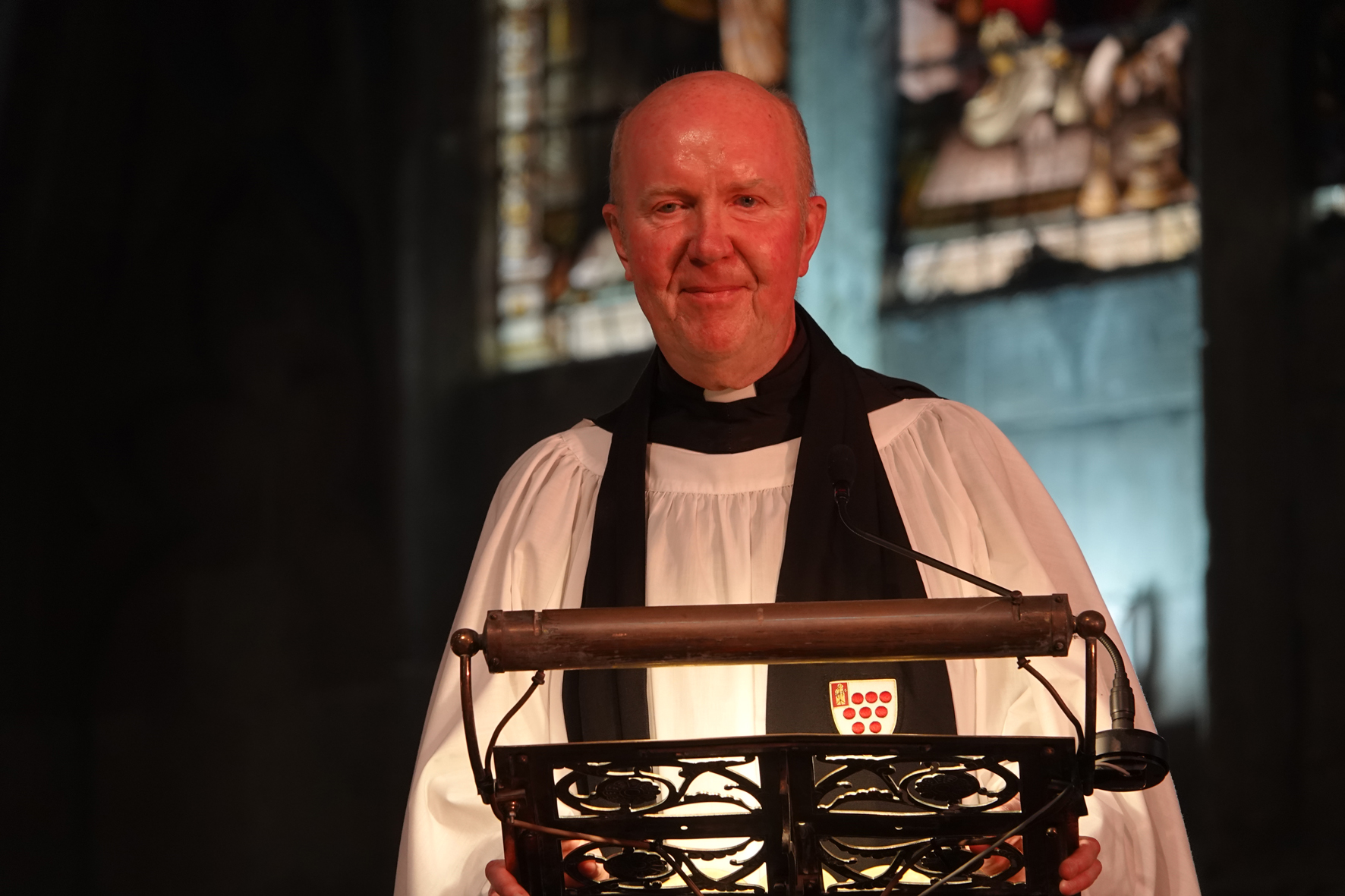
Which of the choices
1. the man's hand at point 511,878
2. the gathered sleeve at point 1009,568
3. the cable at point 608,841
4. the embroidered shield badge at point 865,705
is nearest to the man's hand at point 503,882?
the man's hand at point 511,878

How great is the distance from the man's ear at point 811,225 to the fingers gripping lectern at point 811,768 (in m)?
1.13

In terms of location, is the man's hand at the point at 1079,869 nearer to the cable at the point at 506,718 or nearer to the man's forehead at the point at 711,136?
the cable at the point at 506,718

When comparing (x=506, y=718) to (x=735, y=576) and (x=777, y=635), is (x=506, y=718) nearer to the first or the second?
(x=777, y=635)

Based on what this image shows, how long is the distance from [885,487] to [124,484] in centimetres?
507

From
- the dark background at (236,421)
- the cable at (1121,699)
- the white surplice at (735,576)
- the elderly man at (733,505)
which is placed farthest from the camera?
the dark background at (236,421)

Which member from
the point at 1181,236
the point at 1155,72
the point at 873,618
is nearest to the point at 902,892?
the point at 873,618

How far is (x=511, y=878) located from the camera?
69.2 inches

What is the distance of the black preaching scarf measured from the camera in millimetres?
2400

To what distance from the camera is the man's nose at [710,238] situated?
252 cm

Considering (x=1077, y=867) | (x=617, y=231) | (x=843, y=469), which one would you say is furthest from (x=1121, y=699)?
(x=617, y=231)

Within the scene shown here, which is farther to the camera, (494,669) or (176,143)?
(176,143)

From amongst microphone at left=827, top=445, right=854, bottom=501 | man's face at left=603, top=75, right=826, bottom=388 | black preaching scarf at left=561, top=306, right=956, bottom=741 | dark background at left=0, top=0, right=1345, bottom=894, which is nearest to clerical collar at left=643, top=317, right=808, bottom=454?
→ black preaching scarf at left=561, top=306, right=956, bottom=741

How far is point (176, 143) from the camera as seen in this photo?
7.16 metres

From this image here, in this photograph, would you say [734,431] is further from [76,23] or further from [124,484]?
[76,23]
